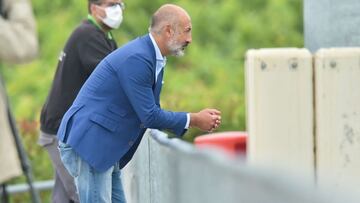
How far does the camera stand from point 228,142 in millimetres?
6188

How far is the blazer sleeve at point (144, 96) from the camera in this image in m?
6.96

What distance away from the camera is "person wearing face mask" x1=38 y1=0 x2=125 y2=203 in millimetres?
8562

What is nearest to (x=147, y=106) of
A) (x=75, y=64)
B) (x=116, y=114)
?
(x=116, y=114)

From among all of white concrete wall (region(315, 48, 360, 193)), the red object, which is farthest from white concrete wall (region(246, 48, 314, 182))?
the red object

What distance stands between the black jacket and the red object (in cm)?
243

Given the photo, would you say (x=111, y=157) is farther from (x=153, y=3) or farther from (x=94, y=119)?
(x=153, y=3)

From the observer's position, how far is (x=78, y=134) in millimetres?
7203

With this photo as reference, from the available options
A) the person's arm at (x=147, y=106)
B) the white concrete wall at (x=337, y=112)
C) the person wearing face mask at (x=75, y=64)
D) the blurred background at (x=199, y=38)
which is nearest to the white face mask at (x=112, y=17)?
the person wearing face mask at (x=75, y=64)

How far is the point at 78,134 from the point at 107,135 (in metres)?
0.17

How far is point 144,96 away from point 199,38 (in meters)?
14.2

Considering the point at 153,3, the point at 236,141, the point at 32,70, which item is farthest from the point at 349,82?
the point at 153,3

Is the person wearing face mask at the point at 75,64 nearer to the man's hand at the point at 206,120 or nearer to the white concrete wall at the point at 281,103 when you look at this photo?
the man's hand at the point at 206,120

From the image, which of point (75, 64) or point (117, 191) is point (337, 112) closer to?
point (117, 191)

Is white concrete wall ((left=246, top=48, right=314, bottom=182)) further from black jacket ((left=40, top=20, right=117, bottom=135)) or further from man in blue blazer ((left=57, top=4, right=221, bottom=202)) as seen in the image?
black jacket ((left=40, top=20, right=117, bottom=135))
